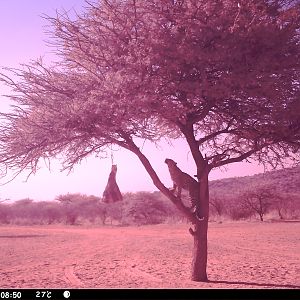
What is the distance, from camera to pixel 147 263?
15906 mm

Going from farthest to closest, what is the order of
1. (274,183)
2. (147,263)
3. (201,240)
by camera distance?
(274,183) < (147,263) < (201,240)

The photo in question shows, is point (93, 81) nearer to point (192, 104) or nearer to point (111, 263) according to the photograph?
point (192, 104)

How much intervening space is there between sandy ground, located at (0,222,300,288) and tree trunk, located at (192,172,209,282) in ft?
1.02

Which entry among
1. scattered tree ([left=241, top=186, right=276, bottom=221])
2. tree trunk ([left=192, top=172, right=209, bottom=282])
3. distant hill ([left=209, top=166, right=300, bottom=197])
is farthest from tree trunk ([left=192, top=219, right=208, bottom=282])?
distant hill ([left=209, top=166, right=300, bottom=197])

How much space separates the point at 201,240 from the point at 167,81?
4168mm

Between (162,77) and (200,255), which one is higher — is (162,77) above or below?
above

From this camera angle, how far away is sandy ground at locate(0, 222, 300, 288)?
12083mm

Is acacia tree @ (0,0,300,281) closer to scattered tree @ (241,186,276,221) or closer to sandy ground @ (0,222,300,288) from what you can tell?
sandy ground @ (0,222,300,288)

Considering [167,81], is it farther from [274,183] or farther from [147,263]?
[274,183]
